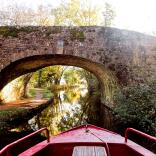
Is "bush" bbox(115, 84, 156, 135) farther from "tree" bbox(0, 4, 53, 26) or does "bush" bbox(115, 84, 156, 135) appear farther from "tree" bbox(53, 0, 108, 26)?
"tree" bbox(0, 4, 53, 26)

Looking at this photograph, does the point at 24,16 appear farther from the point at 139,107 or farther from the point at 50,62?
the point at 139,107

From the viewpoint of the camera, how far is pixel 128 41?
38.4ft

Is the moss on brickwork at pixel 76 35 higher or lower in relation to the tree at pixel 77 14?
lower

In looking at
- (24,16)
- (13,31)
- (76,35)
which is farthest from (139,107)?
(24,16)

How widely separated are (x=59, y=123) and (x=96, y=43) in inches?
148

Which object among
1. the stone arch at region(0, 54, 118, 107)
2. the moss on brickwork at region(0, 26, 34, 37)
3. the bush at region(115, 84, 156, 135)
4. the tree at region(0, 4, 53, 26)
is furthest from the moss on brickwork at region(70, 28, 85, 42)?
the tree at region(0, 4, 53, 26)

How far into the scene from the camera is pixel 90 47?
11.4 m

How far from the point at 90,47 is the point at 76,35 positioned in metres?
0.66

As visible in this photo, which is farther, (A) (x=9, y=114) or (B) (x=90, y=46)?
(A) (x=9, y=114)

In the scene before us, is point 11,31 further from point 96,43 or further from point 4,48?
point 96,43

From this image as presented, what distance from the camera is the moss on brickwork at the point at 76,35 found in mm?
11258

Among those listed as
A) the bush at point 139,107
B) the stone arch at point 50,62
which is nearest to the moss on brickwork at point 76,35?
the stone arch at point 50,62

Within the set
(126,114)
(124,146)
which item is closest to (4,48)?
(126,114)

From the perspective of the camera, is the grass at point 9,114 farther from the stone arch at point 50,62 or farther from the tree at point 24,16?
the tree at point 24,16
